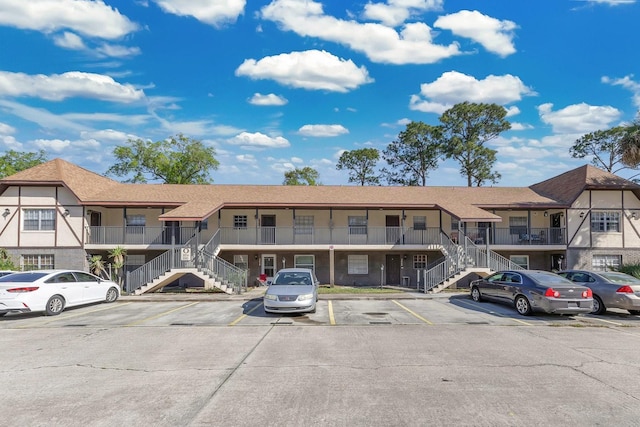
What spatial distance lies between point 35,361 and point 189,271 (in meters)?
12.4

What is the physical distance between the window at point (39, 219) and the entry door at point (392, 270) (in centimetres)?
1860

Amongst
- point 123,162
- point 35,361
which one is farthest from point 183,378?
point 123,162

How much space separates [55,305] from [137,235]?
10.3m

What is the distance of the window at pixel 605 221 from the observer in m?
24.7

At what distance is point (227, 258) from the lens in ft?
→ 82.6

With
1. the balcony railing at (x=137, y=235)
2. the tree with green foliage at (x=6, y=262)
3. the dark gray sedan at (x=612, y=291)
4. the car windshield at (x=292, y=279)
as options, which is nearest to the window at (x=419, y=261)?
the dark gray sedan at (x=612, y=291)

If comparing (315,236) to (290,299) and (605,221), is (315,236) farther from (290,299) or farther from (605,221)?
(605,221)

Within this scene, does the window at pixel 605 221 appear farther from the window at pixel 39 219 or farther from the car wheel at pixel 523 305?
the window at pixel 39 219

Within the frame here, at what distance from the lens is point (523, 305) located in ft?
44.4

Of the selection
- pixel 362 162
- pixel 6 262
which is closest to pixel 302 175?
pixel 362 162

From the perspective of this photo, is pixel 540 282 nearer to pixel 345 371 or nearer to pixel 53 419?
pixel 345 371

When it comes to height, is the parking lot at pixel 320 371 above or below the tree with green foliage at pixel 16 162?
below

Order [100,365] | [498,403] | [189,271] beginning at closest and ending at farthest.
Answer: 1. [498,403]
2. [100,365]
3. [189,271]

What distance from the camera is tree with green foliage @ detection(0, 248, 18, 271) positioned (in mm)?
20691
